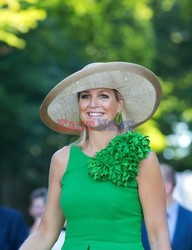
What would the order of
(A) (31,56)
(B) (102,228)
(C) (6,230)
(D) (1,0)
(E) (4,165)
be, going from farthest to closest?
(E) (4,165) → (A) (31,56) → (D) (1,0) → (C) (6,230) → (B) (102,228)

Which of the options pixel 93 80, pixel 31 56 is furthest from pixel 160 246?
pixel 31 56

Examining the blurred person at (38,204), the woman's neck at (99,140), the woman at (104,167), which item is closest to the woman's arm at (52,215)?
the woman at (104,167)

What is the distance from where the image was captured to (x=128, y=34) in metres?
22.7

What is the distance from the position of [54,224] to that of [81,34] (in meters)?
14.3

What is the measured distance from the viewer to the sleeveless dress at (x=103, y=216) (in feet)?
14.7

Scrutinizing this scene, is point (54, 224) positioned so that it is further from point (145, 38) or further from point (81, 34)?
point (145, 38)

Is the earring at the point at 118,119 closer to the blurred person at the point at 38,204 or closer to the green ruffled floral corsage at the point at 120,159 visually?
the green ruffled floral corsage at the point at 120,159

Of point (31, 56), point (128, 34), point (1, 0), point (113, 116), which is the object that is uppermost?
point (128, 34)

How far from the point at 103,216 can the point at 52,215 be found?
0.44m

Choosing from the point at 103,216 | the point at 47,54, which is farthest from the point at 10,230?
the point at 47,54

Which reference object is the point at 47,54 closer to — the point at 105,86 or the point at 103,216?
the point at 105,86

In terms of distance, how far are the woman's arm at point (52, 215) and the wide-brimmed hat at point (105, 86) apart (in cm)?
38

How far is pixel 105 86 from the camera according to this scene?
4.81 meters

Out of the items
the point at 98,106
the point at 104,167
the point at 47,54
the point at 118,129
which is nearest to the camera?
the point at 104,167
